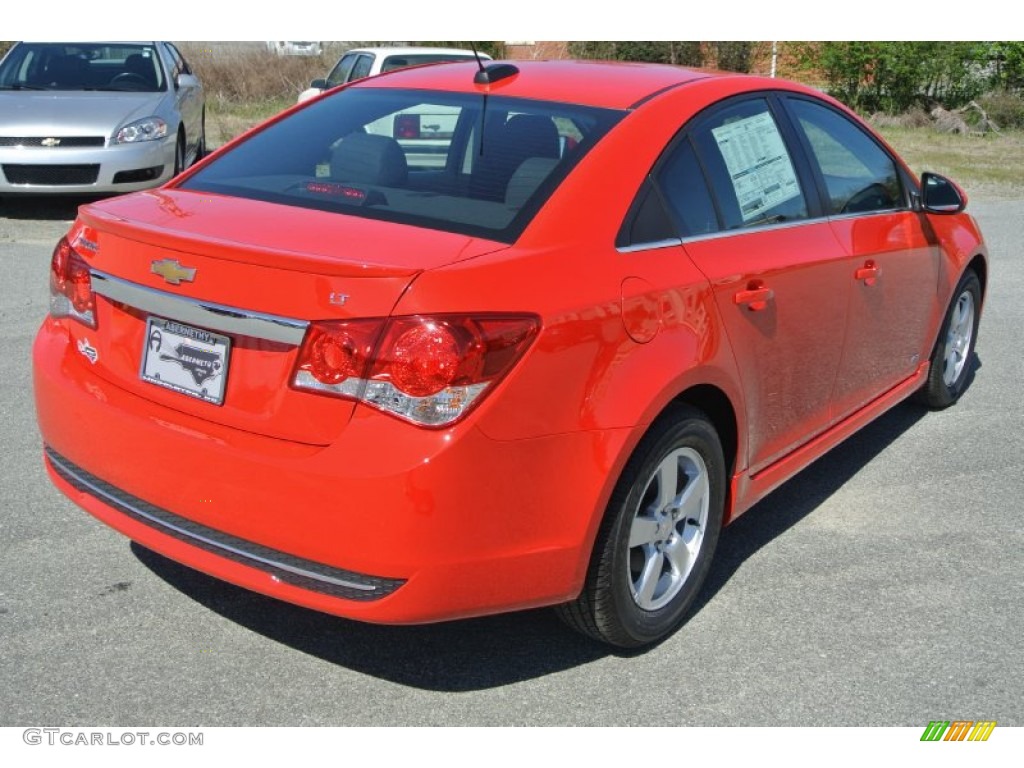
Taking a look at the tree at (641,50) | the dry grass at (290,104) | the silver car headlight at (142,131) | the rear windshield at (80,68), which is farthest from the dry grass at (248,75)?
the silver car headlight at (142,131)

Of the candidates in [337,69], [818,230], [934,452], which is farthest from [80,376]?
[337,69]

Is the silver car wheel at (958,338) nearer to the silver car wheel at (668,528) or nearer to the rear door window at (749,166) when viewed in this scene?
the rear door window at (749,166)

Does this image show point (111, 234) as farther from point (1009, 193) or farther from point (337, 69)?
point (1009, 193)

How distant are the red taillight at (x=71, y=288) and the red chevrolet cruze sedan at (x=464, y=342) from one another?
0.05 ft

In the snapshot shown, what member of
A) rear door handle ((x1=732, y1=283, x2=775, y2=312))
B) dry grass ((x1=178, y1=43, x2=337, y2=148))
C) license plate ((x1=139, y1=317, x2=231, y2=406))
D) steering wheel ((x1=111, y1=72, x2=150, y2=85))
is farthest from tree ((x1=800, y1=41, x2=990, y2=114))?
license plate ((x1=139, y1=317, x2=231, y2=406))

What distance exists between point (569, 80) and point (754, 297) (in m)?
0.97

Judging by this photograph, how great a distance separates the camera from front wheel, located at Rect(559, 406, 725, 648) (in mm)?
3289

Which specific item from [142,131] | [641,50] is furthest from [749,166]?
[641,50]

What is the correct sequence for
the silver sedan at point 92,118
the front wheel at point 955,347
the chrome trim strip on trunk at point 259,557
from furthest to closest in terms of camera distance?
the silver sedan at point 92,118, the front wheel at point 955,347, the chrome trim strip on trunk at point 259,557

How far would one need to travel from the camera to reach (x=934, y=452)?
5465 mm

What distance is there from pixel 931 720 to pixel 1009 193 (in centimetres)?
1270

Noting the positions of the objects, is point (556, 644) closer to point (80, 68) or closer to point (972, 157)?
point (80, 68)
